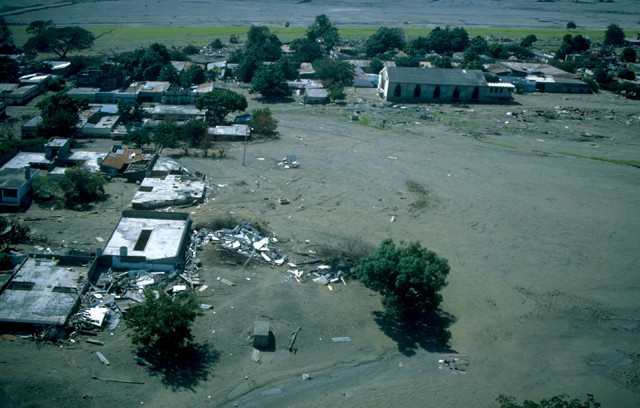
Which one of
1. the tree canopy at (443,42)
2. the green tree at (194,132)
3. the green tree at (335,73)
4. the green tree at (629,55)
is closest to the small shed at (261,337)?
the green tree at (194,132)

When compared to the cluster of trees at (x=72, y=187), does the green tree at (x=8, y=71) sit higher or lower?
higher

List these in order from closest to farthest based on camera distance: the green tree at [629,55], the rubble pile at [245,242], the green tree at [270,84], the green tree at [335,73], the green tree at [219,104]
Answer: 1. the rubble pile at [245,242]
2. the green tree at [219,104]
3. the green tree at [270,84]
4. the green tree at [335,73]
5. the green tree at [629,55]

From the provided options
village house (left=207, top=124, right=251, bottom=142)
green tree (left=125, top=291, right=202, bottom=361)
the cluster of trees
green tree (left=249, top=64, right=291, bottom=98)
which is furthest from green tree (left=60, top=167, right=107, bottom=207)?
green tree (left=249, top=64, right=291, bottom=98)

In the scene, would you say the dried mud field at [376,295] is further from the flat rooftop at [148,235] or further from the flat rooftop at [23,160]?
the flat rooftop at [23,160]

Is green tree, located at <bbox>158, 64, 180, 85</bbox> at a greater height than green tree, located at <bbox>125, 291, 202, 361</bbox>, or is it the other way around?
green tree, located at <bbox>158, 64, 180, 85</bbox>

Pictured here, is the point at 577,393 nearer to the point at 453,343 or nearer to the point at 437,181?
the point at 453,343

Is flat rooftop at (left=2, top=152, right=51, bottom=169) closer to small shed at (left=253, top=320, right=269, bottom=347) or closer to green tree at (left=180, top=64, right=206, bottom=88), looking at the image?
green tree at (left=180, top=64, right=206, bottom=88)

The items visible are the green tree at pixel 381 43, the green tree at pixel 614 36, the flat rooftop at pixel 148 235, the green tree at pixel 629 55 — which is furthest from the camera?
the green tree at pixel 614 36
